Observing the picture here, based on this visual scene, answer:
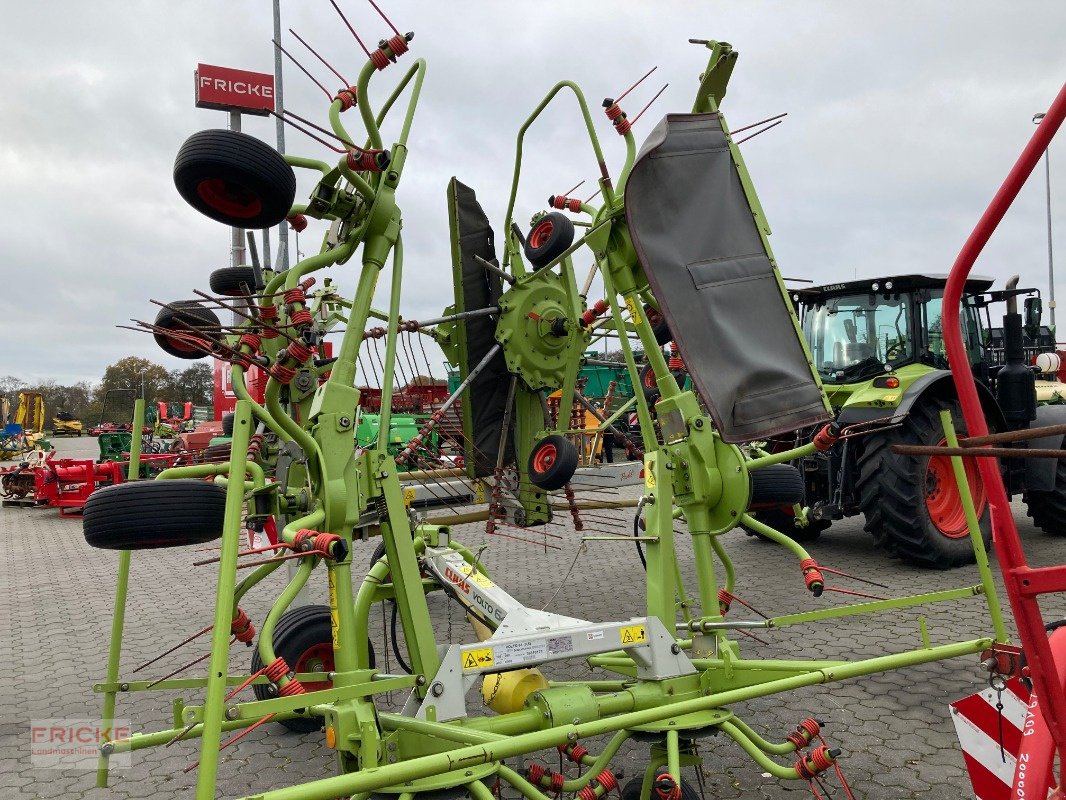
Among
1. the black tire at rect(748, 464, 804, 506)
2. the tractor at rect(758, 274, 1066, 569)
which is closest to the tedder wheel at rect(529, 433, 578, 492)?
the black tire at rect(748, 464, 804, 506)

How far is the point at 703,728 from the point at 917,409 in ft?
17.9

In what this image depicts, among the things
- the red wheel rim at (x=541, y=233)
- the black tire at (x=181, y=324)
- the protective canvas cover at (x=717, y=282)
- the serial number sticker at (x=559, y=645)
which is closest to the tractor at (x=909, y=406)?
the red wheel rim at (x=541, y=233)

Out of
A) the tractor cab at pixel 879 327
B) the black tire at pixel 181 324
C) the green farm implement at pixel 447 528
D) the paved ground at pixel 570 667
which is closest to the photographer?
the green farm implement at pixel 447 528

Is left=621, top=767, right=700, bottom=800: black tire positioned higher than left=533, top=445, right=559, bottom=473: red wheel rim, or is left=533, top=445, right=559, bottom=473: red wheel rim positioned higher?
left=533, top=445, right=559, bottom=473: red wheel rim

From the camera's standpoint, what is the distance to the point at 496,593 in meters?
3.73

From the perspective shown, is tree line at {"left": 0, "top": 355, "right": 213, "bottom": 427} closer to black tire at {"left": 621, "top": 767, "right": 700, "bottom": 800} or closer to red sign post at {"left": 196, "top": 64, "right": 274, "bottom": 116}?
red sign post at {"left": 196, "top": 64, "right": 274, "bottom": 116}

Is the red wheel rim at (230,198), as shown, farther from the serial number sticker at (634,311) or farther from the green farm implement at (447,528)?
the serial number sticker at (634,311)

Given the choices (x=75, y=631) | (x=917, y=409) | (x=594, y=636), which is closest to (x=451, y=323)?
(x=594, y=636)

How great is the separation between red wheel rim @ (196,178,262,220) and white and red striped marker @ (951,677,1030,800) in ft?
9.04

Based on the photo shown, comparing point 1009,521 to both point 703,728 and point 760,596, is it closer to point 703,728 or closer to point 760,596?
point 703,728

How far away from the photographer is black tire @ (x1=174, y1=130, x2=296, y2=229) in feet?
8.89

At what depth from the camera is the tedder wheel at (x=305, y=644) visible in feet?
13.4

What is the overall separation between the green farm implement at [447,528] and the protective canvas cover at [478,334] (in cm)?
76

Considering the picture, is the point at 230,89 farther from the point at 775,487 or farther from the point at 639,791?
the point at 639,791
